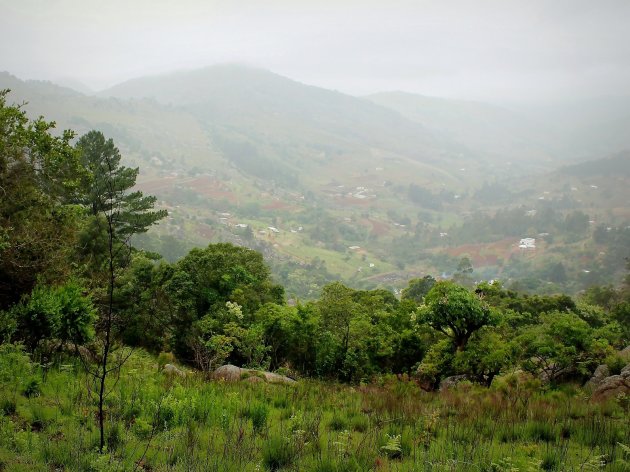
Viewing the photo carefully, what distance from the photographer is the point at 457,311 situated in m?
14.0

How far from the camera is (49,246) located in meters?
10.6

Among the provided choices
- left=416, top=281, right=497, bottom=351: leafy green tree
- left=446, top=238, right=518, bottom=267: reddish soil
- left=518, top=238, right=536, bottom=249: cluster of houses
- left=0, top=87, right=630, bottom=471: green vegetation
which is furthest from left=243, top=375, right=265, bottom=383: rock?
left=518, top=238, right=536, bottom=249: cluster of houses

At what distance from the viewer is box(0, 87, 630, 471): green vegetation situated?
449cm

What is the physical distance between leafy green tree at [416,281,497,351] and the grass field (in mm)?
6540

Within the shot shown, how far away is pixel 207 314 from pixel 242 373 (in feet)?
30.5

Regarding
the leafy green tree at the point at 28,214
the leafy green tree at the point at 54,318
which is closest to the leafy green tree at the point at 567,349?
the leafy green tree at the point at 54,318

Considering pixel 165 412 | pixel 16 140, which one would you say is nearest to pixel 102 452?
pixel 165 412

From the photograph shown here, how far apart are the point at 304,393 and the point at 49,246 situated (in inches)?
299

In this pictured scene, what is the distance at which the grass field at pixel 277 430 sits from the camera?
4.21 metres

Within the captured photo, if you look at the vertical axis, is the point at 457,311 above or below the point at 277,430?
below

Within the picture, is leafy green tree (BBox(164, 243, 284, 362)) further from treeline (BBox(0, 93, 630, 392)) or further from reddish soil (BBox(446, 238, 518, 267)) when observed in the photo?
reddish soil (BBox(446, 238, 518, 267))

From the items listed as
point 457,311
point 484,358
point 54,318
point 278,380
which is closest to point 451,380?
point 484,358

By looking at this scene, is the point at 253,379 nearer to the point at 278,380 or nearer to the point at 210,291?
the point at 278,380

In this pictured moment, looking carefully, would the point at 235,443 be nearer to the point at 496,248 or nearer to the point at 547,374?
the point at 547,374
